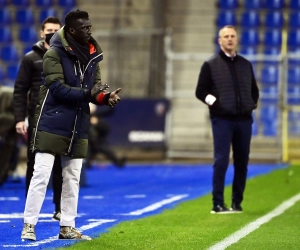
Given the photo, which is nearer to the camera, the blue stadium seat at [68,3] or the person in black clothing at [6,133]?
the person in black clothing at [6,133]

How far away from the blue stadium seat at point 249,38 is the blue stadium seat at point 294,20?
3.21 ft

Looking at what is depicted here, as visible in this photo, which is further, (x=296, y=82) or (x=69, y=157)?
(x=296, y=82)

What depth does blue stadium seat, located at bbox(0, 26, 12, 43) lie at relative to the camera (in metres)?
26.5

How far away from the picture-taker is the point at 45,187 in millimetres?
8297

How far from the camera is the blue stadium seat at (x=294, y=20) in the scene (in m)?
25.8

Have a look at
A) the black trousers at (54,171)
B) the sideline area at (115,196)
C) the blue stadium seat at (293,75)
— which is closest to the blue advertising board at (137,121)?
the sideline area at (115,196)

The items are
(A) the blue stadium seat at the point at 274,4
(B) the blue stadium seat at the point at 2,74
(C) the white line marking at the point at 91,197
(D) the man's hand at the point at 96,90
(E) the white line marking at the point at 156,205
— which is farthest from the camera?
(A) the blue stadium seat at the point at 274,4

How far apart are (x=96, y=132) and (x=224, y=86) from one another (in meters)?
10.7

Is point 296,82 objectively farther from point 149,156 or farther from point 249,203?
point 249,203

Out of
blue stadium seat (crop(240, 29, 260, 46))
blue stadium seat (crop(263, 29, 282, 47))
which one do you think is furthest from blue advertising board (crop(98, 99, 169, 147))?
blue stadium seat (crop(263, 29, 282, 47))

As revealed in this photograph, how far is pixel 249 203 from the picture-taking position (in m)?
12.6

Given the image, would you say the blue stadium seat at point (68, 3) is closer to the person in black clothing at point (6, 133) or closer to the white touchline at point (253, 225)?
the person in black clothing at point (6, 133)

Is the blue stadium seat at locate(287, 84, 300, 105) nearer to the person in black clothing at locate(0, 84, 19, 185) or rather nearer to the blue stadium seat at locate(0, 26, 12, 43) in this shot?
the blue stadium seat at locate(0, 26, 12, 43)

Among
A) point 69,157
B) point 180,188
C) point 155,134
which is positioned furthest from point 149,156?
point 69,157
